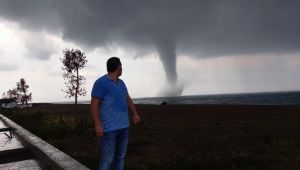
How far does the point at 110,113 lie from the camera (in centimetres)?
421

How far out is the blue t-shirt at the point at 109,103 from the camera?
13.7 ft

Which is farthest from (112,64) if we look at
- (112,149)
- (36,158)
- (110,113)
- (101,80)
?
(36,158)

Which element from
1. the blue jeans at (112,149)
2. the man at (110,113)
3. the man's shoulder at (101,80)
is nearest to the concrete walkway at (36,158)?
the blue jeans at (112,149)

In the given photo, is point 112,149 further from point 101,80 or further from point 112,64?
point 112,64

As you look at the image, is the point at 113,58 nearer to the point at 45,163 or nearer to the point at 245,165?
the point at 45,163

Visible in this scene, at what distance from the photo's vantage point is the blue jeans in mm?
4242

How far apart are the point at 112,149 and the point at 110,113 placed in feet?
1.59

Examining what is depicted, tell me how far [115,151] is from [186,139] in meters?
9.32

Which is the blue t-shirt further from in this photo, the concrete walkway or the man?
the concrete walkway

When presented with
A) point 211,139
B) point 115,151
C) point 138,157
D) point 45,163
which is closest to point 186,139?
point 211,139

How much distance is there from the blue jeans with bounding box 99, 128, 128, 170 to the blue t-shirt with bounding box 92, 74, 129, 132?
0.11 meters

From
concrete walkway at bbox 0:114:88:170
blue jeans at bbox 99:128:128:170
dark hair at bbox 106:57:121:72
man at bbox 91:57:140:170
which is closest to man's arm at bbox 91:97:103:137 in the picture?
man at bbox 91:57:140:170

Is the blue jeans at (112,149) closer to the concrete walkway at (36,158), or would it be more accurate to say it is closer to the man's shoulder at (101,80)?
the man's shoulder at (101,80)

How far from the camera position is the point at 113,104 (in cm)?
423
